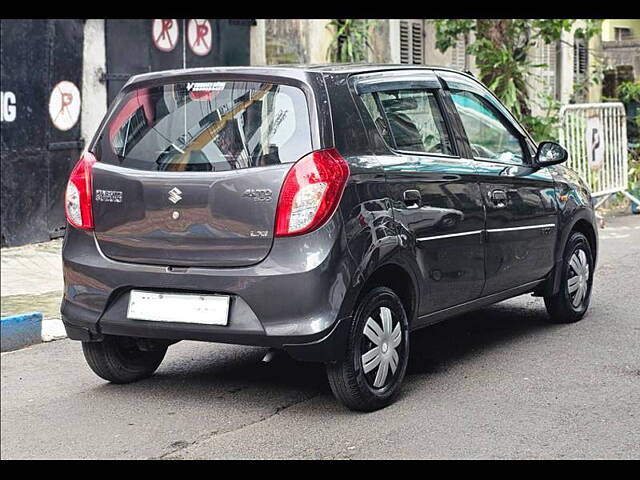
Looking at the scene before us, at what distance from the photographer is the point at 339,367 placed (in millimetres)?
5430

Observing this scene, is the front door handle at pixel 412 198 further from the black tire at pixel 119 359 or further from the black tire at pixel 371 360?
the black tire at pixel 119 359

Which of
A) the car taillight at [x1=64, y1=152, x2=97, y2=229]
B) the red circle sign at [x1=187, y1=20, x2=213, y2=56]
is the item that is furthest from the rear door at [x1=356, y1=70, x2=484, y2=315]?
the red circle sign at [x1=187, y1=20, x2=213, y2=56]

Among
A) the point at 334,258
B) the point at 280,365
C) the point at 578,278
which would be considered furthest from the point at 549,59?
the point at 334,258

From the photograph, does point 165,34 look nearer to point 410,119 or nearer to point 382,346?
point 410,119

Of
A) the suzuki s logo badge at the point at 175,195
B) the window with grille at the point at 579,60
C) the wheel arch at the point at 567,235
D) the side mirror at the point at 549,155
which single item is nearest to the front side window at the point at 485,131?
the side mirror at the point at 549,155

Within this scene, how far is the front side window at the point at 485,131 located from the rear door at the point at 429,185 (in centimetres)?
25

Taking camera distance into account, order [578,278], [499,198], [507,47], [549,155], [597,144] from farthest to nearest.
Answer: [507,47]
[597,144]
[578,278]
[549,155]
[499,198]

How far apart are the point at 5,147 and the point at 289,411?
609cm

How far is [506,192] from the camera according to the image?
688cm

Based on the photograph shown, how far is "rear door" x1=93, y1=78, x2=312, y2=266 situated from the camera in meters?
5.33

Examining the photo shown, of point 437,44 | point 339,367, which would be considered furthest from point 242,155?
point 437,44

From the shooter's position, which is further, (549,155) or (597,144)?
(597,144)

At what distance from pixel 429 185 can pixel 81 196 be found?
1807 millimetres

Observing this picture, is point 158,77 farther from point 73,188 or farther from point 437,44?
point 437,44
